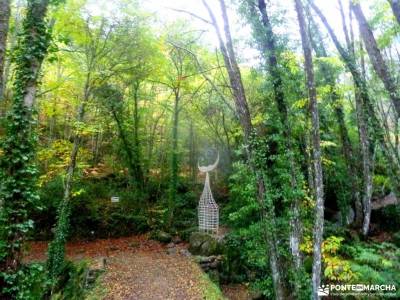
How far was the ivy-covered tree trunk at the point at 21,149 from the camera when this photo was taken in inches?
178

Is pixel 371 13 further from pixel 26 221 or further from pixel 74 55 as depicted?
pixel 26 221

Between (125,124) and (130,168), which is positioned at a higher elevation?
(125,124)

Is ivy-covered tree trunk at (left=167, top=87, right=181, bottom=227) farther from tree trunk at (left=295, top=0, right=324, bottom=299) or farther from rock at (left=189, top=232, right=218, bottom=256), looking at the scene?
tree trunk at (left=295, top=0, right=324, bottom=299)

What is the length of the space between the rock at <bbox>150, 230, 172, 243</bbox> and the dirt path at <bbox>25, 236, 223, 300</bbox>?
0.77 feet

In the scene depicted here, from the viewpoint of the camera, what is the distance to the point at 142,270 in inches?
355

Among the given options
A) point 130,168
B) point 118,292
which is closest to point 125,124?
point 130,168

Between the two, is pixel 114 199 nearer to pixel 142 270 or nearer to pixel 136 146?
pixel 136 146

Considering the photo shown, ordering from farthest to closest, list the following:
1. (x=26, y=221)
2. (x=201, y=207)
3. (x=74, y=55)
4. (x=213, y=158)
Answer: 1. (x=213, y=158)
2. (x=201, y=207)
3. (x=74, y=55)
4. (x=26, y=221)

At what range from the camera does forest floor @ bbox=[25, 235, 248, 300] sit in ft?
24.4

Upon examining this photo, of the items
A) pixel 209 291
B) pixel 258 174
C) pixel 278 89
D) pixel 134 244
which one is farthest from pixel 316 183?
pixel 134 244

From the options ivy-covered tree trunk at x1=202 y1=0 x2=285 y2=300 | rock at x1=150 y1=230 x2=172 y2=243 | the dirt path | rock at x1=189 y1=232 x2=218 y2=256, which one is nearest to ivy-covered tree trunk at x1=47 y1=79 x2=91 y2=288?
the dirt path

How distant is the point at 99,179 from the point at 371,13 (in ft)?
40.9

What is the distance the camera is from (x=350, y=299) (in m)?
7.42

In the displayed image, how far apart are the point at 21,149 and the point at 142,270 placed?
570cm
